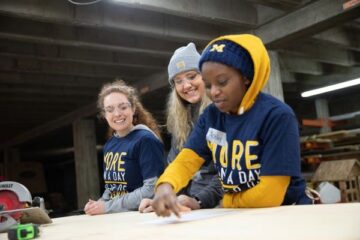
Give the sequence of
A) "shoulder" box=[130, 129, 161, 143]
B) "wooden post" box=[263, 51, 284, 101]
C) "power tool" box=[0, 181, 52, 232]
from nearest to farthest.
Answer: "power tool" box=[0, 181, 52, 232]
"shoulder" box=[130, 129, 161, 143]
"wooden post" box=[263, 51, 284, 101]

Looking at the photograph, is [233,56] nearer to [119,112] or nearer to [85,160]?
[119,112]

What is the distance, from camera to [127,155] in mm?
2404

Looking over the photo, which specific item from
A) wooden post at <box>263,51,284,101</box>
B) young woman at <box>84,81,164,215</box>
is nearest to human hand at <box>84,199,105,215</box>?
young woman at <box>84,81,164,215</box>

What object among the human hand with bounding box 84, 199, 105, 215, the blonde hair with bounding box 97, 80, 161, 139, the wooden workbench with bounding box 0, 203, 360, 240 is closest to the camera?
the wooden workbench with bounding box 0, 203, 360, 240

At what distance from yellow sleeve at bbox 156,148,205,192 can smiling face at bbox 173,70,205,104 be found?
65cm

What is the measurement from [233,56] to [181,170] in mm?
491

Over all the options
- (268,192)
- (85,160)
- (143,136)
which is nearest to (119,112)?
(143,136)

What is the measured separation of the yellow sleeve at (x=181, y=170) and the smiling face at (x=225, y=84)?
256 mm

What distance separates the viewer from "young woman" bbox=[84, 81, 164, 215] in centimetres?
219

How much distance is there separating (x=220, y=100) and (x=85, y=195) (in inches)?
343

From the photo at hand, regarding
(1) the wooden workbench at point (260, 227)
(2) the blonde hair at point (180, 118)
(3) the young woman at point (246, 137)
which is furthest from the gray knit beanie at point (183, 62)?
(1) the wooden workbench at point (260, 227)

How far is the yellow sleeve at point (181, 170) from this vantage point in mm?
1476

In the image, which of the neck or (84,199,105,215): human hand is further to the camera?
the neck

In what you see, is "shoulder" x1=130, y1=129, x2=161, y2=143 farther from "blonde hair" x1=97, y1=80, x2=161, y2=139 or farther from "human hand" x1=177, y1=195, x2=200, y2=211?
"human hand" x1=177, y1=195, x2=200, y2=211
